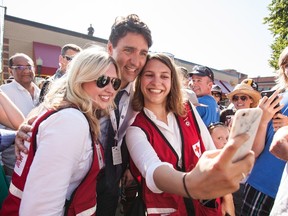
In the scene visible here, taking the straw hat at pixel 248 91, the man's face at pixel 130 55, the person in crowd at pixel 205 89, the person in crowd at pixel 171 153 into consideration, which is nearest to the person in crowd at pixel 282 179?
the person in crowd at pixel 171 153

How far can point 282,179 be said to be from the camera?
123 centimetres

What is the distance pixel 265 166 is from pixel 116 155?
1231 millimetres

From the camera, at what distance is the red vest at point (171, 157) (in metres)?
1.69

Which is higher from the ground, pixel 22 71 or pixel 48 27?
pixel 48 27

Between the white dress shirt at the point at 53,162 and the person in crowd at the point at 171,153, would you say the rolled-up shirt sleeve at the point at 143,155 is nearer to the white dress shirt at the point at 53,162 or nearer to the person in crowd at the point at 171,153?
the person in crowd at the point at 171,153

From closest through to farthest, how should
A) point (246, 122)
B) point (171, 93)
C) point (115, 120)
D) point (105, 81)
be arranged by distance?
point (246, 122), point (105, 81), point (115, 120), point (171, 93)

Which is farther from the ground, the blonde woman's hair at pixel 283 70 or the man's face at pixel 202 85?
the blonde woman's hair at pixel 283 70

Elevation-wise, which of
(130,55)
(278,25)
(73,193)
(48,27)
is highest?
(278,25)

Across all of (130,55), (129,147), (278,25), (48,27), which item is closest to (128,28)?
(130,55)

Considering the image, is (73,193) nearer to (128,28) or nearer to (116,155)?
(116,155)

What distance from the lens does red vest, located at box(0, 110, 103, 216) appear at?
133 centimetres

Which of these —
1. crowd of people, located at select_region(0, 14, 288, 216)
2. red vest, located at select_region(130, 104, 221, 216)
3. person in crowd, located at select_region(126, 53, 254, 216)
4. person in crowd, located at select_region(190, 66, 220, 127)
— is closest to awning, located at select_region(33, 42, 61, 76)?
person in crowd, located at select_region(190, 66, 220, 127)

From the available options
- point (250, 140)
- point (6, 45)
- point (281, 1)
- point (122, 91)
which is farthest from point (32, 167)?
point (281, 1)

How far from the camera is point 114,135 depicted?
1958 mm
